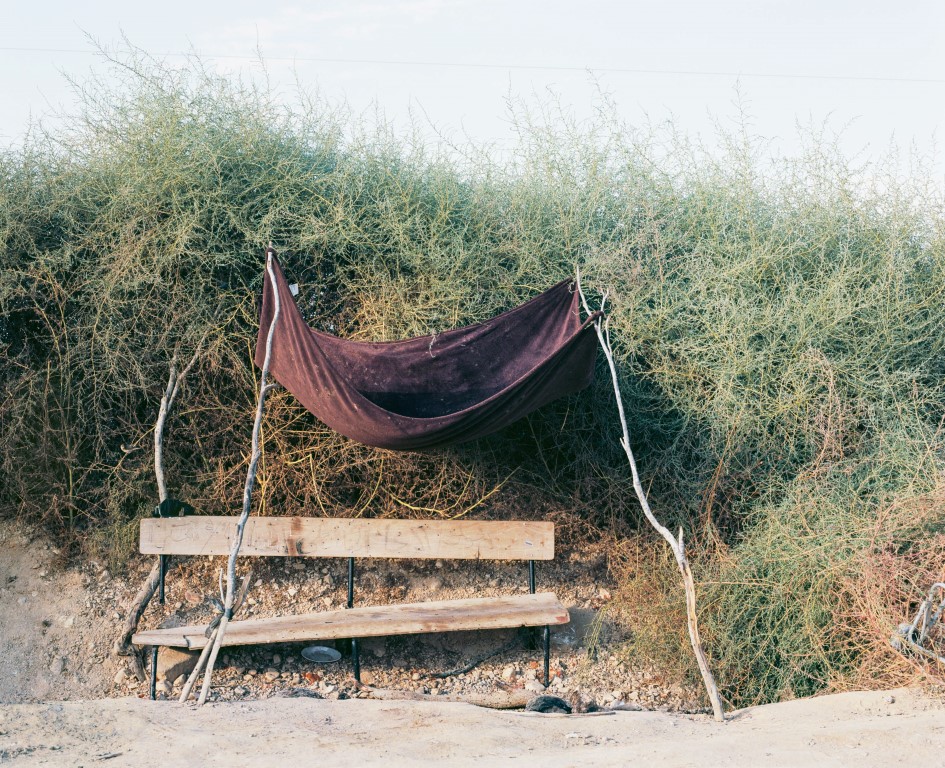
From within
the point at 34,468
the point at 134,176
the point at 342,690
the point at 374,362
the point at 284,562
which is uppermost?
the point at 134,176

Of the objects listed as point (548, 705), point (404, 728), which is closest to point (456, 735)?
point (404, 728)

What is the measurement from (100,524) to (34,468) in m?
0.46

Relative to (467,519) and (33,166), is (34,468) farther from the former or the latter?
(467,519)

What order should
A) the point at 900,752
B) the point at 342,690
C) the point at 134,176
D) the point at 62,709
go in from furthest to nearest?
the point at 134,176, the point at 342,690, the point at 62,709, the point at 900,752

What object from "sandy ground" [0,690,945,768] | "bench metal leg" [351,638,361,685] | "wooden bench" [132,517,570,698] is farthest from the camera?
"wooden bench" [132,517,570,698]

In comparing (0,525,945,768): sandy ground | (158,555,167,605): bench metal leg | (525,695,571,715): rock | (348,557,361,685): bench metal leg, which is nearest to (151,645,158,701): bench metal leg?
(0,525,945,768): sandy ground

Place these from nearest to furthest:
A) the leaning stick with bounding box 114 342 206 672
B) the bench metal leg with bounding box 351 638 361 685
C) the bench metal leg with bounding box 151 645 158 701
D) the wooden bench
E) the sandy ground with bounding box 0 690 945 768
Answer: the sandy ground with bounding box 0 690 945 768 → the bench metal leg with bounding box 151 645 158 701 → the bench metal leg with bounding box 351 638 361 685 → the leaning stick with bounding box 114 342 206 672 → the wooden bench

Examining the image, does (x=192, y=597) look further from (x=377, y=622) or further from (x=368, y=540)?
(x=377, y=622)

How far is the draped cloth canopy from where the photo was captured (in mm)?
4016

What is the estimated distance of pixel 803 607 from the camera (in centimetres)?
389

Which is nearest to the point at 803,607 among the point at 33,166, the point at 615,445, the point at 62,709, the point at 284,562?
the point at 615,445

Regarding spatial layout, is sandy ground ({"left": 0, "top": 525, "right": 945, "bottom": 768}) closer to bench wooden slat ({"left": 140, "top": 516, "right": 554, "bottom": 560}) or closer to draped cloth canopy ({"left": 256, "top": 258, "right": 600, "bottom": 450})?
bench wooden slat ({"left": 140, "top": 516, "right": 554, "bottom": 560})

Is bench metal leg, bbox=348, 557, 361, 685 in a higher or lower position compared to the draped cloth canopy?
lower

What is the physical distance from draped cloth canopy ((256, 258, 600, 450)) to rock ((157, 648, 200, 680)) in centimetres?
133
